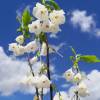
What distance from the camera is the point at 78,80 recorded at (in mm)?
4188

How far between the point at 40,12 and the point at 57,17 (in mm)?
176

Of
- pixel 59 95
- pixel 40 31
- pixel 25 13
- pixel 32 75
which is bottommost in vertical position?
pixel 59 95

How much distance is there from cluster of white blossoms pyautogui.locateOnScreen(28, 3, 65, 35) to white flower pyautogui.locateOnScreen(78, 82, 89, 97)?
0.82 meters

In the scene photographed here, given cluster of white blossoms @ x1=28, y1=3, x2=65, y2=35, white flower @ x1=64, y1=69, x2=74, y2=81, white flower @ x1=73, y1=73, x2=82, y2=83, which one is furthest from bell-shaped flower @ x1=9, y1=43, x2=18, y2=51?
white flower @ x1=73, y1=73, x2=82, y2=83

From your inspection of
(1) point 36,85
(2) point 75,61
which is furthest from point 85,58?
(1) point 36,85

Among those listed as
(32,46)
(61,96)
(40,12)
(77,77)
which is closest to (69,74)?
(77,77)

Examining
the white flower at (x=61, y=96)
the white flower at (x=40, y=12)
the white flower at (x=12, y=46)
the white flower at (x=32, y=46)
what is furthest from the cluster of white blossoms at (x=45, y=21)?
the white flower at (x=61, y=96)

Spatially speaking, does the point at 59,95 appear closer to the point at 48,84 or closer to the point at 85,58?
the point at 48,84

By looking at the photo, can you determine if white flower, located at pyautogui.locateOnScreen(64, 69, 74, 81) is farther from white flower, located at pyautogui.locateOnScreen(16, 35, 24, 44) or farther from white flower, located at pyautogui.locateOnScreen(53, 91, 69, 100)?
white flower, located at pyautogui.locateOnScreen(16, 35, 24, 44)

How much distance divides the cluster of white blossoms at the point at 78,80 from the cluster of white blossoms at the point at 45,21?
2.16 ft

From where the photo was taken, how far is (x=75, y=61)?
4043 mm

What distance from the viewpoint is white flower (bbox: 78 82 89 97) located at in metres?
4.07

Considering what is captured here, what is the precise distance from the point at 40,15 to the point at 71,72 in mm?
920

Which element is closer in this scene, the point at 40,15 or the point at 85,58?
the point at 40,15
